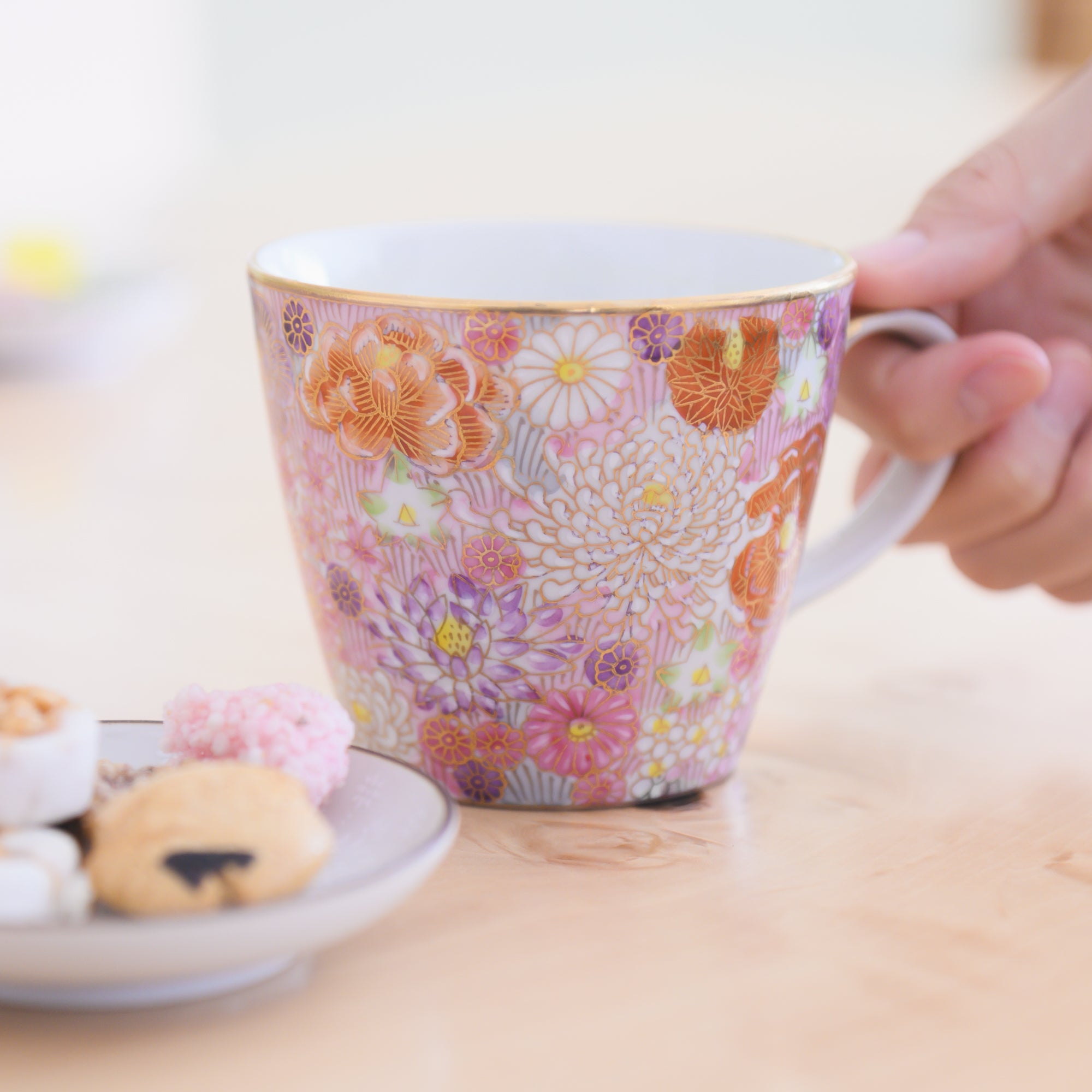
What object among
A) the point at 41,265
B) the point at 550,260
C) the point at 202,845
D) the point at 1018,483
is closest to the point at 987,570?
the point at 1018,483

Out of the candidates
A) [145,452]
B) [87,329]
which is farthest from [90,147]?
[145,452]

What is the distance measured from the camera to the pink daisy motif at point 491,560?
18.3 inches

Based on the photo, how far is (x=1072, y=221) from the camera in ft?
2.55

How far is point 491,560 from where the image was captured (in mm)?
468

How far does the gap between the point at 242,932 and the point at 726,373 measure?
0.24 m

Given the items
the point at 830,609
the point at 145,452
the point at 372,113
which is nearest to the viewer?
the point at 830,609

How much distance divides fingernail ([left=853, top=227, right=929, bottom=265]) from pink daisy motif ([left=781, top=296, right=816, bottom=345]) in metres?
0.17

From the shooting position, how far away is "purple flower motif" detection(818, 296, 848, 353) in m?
0.48

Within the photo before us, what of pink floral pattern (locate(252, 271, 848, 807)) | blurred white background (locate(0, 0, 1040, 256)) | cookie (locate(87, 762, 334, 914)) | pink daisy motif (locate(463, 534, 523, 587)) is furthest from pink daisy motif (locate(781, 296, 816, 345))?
blurred white background (locate(0, 0, 1040, 256))

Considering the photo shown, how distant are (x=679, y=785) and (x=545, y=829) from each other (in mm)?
60

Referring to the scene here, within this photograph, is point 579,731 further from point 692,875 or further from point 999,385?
point 999,385

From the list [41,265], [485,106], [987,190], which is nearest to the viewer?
[987,190]

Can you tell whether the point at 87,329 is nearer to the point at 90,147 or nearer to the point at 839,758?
the point at 839,758

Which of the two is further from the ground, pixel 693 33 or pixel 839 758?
pixel 693 33
